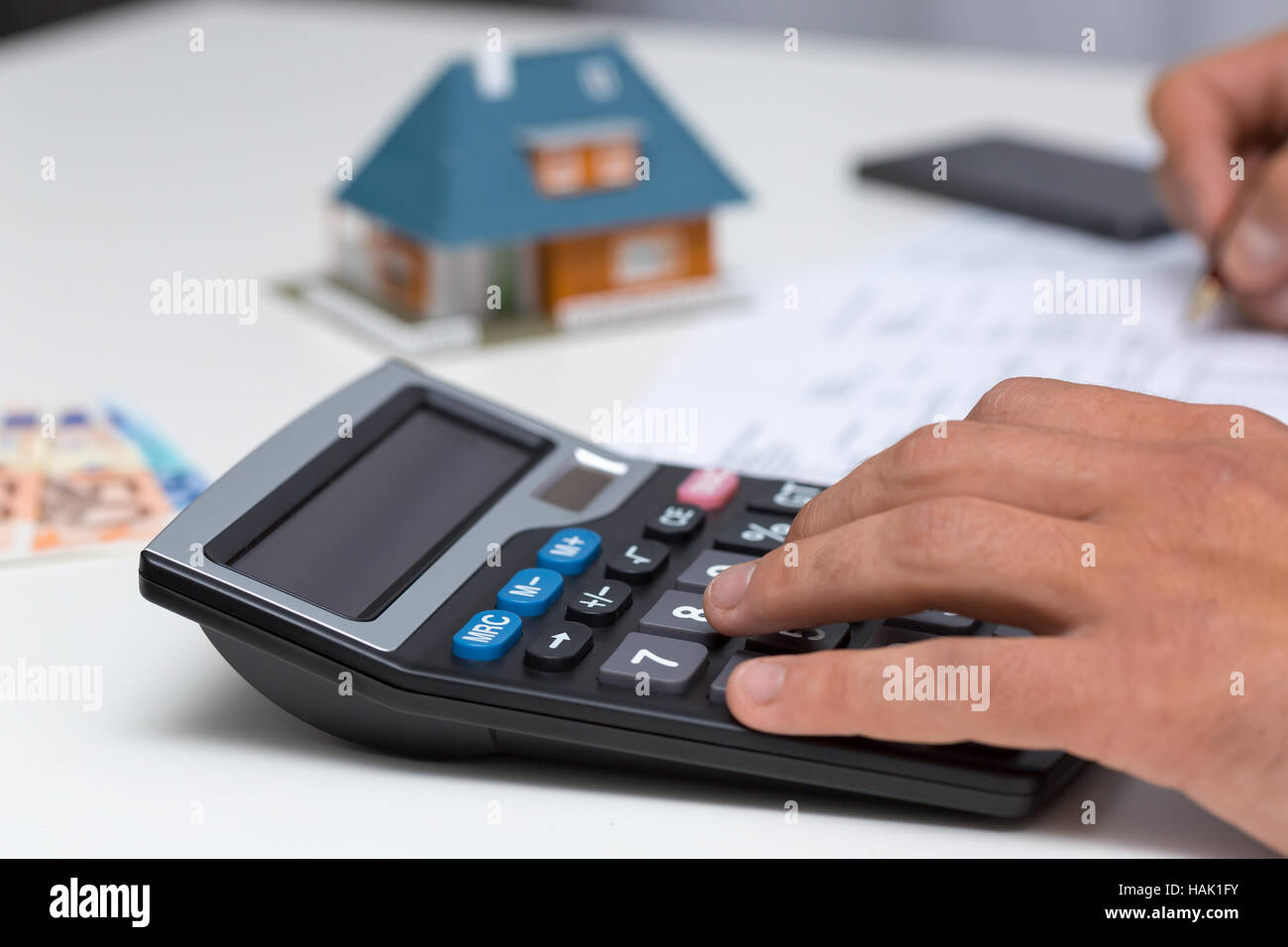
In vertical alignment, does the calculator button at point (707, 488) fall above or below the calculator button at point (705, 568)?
above

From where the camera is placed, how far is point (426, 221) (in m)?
0.82

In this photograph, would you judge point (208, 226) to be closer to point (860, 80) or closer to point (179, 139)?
point (179, 139)

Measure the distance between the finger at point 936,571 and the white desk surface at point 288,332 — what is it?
59mm

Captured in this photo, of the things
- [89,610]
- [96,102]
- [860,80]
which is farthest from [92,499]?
[860,80]

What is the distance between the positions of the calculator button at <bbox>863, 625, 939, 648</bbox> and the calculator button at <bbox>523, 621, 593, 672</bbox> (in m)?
0.09

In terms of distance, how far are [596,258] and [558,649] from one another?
1.49ft

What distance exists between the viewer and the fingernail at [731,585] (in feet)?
1.55

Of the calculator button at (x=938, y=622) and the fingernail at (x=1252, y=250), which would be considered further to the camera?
the fingernail at (x=1252, y=250)

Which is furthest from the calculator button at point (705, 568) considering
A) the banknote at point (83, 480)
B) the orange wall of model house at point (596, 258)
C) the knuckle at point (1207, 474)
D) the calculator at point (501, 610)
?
the orange wall of model house at point (596, 258)

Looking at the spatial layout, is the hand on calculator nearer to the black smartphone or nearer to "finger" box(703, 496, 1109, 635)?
"finger" box(703, 496, 1109, 635)

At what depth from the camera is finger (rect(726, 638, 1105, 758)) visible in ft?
1.35

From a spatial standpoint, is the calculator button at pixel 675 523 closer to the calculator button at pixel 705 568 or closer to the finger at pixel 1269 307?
the calculator button at pixel 705 568

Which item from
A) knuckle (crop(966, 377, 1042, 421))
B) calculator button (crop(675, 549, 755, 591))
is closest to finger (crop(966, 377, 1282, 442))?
knuckle (crop(966, 377, 1042, 421))
